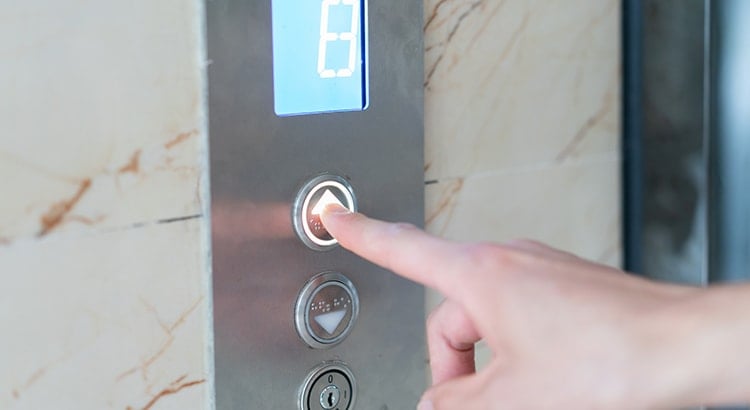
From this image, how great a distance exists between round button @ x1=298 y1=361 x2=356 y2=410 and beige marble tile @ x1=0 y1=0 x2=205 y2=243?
0.17 meters

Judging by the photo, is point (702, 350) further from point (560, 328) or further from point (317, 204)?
point (317, 204)

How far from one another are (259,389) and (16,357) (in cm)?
18

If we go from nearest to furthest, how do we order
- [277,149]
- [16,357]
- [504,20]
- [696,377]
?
[696,377] → [16,357] → [277,149] → [504,20]

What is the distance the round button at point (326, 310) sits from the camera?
2.48 ft

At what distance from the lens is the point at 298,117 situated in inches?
28.8

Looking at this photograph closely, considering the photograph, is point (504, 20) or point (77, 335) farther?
point (504, 20)

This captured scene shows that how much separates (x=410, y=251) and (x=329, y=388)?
10.0 inches

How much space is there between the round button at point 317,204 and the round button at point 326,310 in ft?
0.09

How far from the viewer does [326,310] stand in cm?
77

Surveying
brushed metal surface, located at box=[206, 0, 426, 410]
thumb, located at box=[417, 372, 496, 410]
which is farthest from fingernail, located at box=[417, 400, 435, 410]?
brushed metal surface, located at box=[206, 0, 426, 410]

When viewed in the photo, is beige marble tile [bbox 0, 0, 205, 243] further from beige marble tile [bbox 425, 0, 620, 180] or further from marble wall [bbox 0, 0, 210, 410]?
beige marble tile [bbox 425, 0, 620, 180]

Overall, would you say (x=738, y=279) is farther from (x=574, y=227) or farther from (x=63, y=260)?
(x=63, y=260)

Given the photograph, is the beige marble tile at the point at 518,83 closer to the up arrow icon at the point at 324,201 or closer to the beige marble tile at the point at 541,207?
the beige marble tile at the point at 541,207

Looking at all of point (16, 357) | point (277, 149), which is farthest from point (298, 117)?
point (16, 357)
